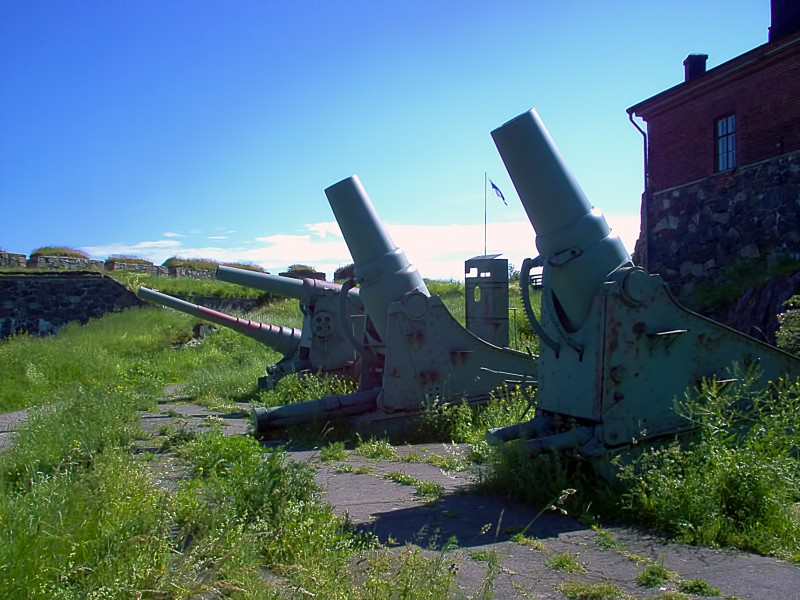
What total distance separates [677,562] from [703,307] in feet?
A: 40.2

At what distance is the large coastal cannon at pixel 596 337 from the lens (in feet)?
15.8

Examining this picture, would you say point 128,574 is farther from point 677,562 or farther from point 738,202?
point 738,202

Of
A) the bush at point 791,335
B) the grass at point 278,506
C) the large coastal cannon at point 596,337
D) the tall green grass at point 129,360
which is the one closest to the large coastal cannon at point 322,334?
the tall green grass at point 129,360

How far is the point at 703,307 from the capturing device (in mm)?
14953

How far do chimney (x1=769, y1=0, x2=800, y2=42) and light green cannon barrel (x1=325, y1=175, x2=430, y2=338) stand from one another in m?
11.7

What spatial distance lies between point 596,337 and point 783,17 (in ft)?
48.0

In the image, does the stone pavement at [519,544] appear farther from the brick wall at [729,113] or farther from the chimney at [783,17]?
the chimney at [783,17]

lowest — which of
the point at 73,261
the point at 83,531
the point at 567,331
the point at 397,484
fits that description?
the point at 397,484

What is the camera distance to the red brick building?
14.8 meters

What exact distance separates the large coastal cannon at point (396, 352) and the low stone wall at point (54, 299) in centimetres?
2022

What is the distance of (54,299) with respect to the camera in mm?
26656

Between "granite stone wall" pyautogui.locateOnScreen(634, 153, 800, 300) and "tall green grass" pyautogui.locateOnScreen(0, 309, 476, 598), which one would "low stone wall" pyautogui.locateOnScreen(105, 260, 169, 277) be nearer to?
"granite stone wall" pyautogui.locateOnScreen(634, 153, 800, 300)

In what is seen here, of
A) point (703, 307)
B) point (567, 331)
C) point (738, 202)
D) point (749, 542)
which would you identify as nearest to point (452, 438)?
point (567, 331)

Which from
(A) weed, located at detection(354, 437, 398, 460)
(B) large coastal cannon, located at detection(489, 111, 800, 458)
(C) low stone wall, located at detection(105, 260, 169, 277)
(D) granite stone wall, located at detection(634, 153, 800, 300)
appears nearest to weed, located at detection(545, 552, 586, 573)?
(B) large coastal cannon, located at detection(489, 111, 800, 458)
